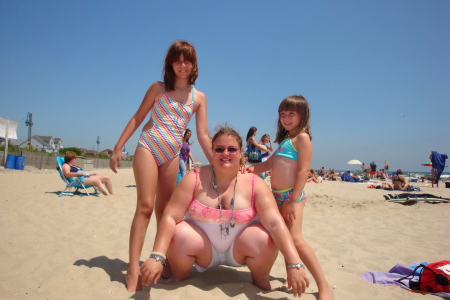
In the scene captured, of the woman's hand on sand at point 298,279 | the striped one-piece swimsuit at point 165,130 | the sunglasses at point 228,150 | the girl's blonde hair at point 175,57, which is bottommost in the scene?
the woman's hand on sand at point 298,279

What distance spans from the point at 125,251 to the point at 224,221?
1676 millimetres

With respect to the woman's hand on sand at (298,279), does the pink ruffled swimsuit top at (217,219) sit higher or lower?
higher

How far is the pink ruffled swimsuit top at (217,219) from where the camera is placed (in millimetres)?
2346

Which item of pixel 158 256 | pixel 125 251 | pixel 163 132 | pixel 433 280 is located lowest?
pixel 125 251

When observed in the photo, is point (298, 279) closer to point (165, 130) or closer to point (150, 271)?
point (150, 271)

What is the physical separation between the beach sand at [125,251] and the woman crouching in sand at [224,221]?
24 cm

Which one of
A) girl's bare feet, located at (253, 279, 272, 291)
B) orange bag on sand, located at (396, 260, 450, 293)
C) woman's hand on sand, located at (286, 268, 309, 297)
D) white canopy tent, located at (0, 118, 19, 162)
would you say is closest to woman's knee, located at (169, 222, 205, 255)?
girl's bare feet, located at (253, 279, 272, 291)

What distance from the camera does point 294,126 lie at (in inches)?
110

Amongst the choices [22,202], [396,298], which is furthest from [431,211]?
[22,202]

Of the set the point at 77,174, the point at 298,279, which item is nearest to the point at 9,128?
the point at 77,174

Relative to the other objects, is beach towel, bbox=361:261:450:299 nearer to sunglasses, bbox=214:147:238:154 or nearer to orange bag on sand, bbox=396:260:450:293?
orange bag on sand, bbox=396:260:450:293

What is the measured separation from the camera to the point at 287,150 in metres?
2.67

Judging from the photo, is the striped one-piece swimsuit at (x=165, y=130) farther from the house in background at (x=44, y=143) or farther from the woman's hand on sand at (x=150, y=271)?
the house in background at (x=44, y=143)

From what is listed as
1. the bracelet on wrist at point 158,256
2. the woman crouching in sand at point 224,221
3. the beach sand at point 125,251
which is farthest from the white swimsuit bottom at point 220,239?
the bracelet on wrist at point 158,256
